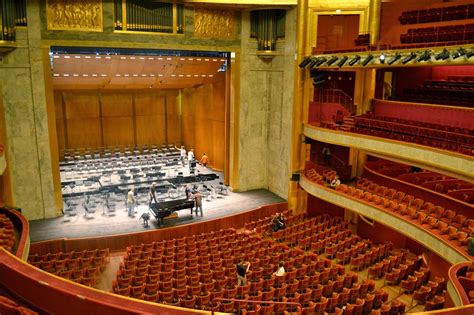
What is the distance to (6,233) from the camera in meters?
7.23

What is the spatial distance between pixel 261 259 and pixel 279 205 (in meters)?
5.26

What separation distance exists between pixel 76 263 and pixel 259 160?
322 inches

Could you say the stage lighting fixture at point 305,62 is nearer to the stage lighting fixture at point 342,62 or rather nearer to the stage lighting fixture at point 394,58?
the stage lighting fixture at point 342,62

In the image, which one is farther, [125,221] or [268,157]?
[268,157]

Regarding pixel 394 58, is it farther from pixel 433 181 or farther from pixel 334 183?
pixel 334 183

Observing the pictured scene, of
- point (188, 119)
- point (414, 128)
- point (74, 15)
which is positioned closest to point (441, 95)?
point (414, 128)

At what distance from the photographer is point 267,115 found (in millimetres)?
16031

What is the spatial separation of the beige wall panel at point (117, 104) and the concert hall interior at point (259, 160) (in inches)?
36.3

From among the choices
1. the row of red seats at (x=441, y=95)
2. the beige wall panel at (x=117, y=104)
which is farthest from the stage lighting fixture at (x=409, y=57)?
the beige wall panel at (x=117, y=104)

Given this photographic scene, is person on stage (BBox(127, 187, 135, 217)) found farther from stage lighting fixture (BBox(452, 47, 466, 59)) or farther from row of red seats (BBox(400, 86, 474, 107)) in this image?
row of red seats (BBox(400, 86, 474, 107))

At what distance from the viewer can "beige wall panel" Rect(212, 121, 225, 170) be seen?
18.6 metres

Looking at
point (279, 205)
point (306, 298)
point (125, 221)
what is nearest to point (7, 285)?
point (306, 298)

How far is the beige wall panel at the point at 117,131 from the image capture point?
2014 centimetres

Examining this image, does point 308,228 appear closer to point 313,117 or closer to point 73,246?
point 313,117
